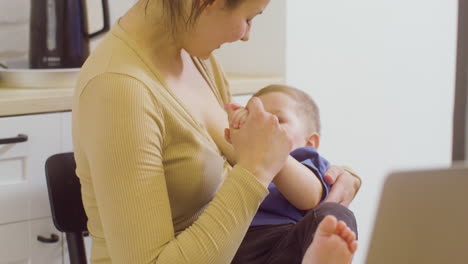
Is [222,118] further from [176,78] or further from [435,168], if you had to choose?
[435,168]

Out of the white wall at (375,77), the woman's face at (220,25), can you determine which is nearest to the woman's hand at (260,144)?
the woman's face at (220,25)

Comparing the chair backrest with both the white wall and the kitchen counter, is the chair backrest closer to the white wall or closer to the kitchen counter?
the kitchen counter

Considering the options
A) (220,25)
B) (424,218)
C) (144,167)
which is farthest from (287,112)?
(424,218)

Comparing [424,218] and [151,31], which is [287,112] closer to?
[151,31]

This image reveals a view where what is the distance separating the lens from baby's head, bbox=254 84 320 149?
1672 mm

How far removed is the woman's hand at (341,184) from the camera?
1561 millimetres

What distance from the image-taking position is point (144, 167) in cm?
116

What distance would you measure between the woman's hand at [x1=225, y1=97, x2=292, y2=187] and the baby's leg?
152 millimetres

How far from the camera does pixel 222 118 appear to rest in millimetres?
1481

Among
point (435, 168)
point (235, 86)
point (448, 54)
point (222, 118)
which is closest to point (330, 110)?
point (235, 86)

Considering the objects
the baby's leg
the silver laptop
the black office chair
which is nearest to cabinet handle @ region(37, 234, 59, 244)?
the black office chair

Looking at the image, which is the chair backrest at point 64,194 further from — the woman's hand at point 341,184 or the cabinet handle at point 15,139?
the woman's hand at point 341,184

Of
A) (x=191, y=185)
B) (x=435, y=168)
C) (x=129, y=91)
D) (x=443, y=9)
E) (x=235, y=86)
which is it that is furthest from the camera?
(x=443, y=9)

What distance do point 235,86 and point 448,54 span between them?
1.16m
